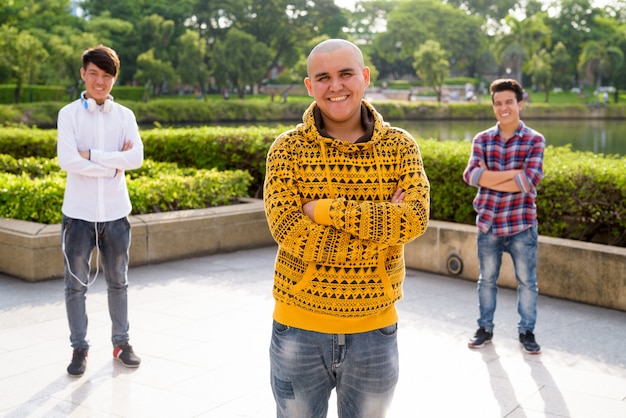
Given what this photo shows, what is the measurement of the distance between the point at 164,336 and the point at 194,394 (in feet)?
3.80

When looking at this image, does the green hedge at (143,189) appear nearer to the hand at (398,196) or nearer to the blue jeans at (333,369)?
the blue jeans at (333,369)

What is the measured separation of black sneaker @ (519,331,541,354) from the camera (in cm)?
513

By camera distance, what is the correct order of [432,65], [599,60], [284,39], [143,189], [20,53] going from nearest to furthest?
[143,189]
[20,53]
[284,39]
[432,65]
[599,60]

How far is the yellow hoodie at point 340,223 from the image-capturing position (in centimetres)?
239

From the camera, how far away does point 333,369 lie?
97.7 inches

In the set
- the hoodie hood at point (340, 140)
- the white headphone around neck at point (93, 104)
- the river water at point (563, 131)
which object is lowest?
the river water at point (563, 131)

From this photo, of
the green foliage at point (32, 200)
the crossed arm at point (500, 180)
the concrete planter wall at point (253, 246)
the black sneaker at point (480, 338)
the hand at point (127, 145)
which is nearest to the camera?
the hand at point (127, 145)

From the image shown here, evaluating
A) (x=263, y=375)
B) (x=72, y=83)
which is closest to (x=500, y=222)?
(x=263, y=375)

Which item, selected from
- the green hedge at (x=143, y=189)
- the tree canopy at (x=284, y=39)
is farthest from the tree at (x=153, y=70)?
the green hedge at (x=143, y=189)

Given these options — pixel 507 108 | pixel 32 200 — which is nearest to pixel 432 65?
pixel 32 200

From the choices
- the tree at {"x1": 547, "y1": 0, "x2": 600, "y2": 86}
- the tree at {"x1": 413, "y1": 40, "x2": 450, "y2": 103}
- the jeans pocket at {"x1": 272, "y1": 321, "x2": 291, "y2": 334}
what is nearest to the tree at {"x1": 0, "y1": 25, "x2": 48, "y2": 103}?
the tree at {"x1": 413, "y1": 40, "x2": 450, "y2": 103}

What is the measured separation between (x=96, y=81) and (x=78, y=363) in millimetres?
1703

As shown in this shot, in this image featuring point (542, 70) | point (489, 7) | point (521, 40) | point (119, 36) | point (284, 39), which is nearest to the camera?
point (119, 36)

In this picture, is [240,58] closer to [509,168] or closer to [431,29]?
[431,29]
